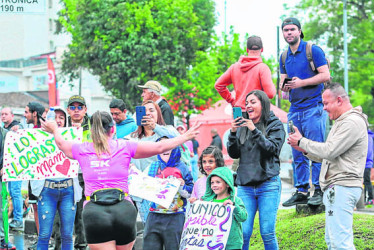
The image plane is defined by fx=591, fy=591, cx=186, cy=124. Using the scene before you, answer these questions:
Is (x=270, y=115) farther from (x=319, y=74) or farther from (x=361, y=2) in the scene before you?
(x=361, y=2)

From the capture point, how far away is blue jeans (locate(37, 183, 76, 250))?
7.74 meters

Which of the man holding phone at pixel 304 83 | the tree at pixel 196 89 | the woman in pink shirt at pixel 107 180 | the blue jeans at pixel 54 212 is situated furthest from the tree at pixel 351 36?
the woman in pink shirt at pixel 107 180

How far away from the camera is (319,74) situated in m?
7.66

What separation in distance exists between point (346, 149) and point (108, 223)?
8.01ft

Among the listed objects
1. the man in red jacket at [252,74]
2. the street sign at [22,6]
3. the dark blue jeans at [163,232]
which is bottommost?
the dark blue jeans at [163,232]

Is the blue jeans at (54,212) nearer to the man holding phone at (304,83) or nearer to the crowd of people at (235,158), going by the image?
the crowd of people at (235,158)

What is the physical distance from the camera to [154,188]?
675 cm

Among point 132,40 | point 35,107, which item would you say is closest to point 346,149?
point 35,107

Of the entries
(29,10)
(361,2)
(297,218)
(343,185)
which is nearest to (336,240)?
(343,185)

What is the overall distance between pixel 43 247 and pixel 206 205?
2.63 meters

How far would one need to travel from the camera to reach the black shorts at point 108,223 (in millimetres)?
5520

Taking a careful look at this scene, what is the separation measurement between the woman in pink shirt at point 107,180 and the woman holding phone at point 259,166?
105 centimetres

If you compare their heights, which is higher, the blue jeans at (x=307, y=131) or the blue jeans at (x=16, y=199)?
the blue jeans at (x=307, y=131)

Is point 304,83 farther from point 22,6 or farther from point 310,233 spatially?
point 22,6
